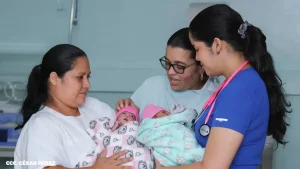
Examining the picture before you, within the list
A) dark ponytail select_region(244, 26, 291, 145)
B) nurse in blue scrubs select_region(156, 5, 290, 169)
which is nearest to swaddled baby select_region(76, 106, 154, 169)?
nurse in blue scrubs select_region(156, 5, 290, 169)

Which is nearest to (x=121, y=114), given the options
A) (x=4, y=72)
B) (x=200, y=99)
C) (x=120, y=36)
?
(x=200, y=99)

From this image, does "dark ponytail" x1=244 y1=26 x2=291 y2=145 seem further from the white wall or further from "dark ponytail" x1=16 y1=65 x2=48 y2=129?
the white wall

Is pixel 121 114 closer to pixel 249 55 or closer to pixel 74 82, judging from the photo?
pixel 74 82

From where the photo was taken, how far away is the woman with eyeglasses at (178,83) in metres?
2.11

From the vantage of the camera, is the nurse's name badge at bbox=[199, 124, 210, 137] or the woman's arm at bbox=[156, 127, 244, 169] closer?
the woman's arm at bbox=[156, 127, 244, 169]

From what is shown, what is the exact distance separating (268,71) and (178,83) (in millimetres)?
579

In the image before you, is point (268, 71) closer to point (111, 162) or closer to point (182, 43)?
point (182, 43)

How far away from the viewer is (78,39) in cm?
355

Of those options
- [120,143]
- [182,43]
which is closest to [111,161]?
[120,143]

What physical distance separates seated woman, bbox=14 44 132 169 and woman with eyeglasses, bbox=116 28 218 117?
8.8 inches

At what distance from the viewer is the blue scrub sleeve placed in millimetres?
1475

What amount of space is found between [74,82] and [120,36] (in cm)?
161

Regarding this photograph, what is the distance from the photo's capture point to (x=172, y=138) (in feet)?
5.61

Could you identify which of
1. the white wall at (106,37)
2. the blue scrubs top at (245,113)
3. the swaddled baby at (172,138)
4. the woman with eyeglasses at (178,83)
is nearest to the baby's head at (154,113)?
the swaddled baby at (172,138)
